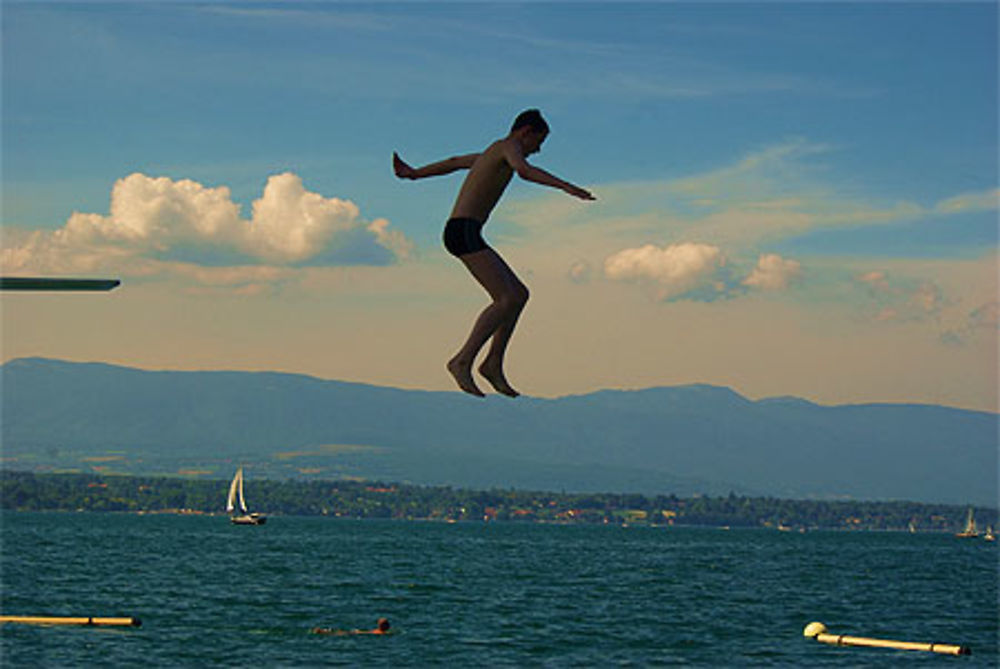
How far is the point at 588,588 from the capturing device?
623 feet

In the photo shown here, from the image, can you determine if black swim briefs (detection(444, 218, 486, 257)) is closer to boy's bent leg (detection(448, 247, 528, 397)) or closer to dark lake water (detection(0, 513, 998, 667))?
boy's bent leg (detection(448, 247, 528, 397))

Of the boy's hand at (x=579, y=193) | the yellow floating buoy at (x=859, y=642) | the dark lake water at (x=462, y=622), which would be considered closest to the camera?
the boy's hand at (x=579, y=193)

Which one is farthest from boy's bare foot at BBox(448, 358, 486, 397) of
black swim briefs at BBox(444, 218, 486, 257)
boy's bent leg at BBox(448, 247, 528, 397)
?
black swim briefs at BBox(444, 218, 486, 257)

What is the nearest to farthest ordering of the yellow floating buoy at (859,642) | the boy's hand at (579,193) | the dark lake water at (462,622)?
the boy's hand at (579,193)
the yellow floating buoy at (859,642)
the dark lake water at (462,622)

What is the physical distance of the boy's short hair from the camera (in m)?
11.0

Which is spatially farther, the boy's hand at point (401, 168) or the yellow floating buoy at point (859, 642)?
the yellow floating buoy at point (859, 642)

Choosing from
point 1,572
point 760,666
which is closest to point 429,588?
point 1,572

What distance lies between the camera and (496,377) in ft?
38.0

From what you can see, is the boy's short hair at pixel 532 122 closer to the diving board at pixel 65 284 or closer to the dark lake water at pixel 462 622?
the diving board at pixel 65 284

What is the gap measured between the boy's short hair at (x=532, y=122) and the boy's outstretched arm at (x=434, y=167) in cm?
46

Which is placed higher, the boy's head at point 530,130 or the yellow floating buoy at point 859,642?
the boy's head at point 530,130

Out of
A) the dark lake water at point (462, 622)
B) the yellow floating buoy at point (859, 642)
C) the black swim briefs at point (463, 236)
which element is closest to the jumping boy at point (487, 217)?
the black swim briefs at point (463, 236)

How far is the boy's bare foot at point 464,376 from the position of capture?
11.4 meters

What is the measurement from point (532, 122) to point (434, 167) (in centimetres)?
106
